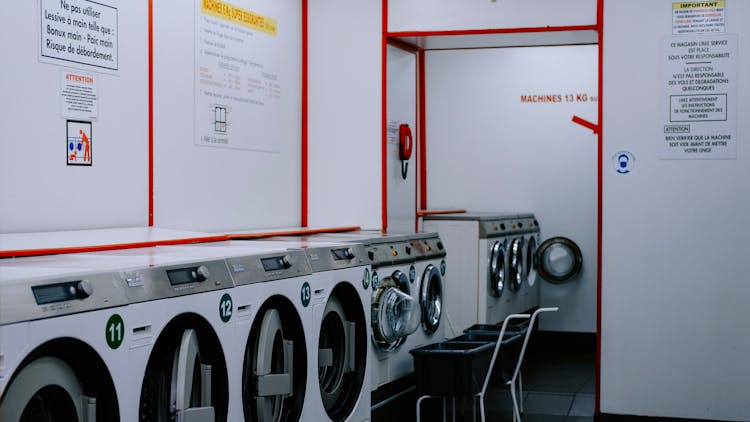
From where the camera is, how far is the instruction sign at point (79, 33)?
3.80m

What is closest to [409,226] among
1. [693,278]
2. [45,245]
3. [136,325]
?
[693,278]

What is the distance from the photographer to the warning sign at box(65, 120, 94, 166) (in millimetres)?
3916

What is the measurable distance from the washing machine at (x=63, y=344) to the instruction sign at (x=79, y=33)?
135 centimetres

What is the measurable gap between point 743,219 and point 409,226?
6.97 ft

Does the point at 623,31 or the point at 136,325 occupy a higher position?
the point at 623,31

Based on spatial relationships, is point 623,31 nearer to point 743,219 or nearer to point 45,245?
point 743,219

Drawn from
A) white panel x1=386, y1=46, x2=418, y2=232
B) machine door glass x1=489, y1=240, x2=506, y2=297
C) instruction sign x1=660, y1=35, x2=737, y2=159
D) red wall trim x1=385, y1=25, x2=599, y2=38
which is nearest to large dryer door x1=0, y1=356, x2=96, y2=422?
white panel x1=386, y1=46, x2=418, y2=232

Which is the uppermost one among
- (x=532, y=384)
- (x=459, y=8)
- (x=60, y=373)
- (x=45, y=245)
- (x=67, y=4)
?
(x=459, y=8)

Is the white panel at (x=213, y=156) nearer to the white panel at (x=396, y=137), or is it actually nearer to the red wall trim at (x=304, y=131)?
the red wall trim at (x=304, y=131)

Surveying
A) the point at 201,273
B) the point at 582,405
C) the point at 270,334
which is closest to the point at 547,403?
the point at 582,405

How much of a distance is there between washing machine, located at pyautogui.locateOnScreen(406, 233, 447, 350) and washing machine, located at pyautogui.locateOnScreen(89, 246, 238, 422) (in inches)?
87.5

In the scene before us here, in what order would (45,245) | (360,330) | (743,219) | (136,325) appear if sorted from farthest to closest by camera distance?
(743,219) < (360,330) < (45,245) < (136,325)

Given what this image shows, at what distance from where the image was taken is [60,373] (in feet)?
8.03

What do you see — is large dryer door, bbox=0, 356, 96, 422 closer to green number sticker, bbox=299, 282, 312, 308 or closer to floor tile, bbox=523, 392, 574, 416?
green number sticker, bbox=299, 282, 312, 308
